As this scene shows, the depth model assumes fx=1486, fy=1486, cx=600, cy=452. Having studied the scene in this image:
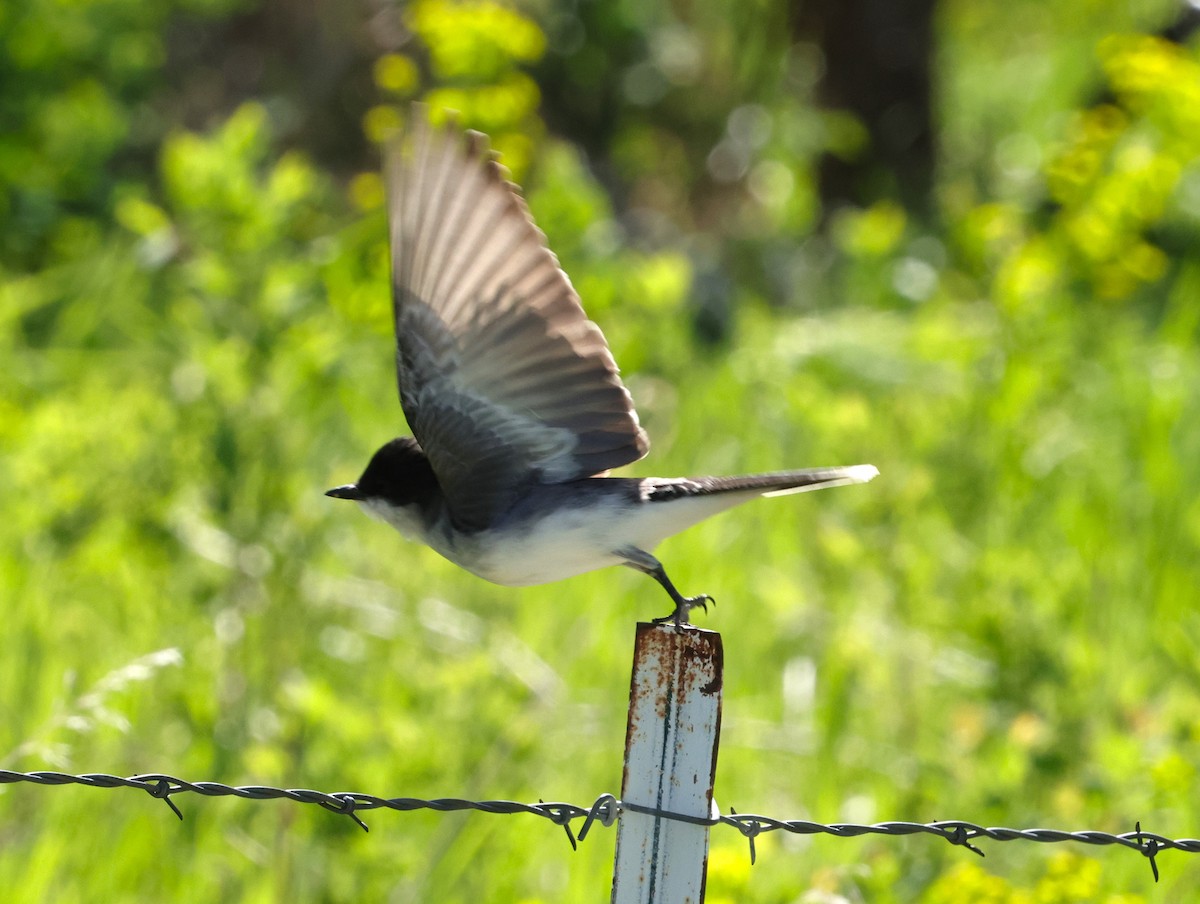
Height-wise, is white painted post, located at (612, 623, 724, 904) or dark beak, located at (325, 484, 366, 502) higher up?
dark beak, located at (325, 484, 366, 502)

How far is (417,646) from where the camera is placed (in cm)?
399

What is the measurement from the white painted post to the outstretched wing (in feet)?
1.75

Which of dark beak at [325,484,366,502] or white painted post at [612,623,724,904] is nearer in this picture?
white painted post at [612,623,724,904]

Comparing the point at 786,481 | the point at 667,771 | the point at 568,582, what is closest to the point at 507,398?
the point at 786,481

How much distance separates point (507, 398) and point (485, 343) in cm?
10

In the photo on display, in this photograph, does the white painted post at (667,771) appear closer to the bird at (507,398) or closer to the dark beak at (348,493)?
the bird at (507,398)

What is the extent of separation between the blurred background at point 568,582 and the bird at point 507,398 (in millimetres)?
592

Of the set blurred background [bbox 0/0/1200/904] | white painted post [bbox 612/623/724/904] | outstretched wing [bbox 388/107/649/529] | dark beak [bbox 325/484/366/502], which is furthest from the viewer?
blurred background [bbox 0/0/1200/904]

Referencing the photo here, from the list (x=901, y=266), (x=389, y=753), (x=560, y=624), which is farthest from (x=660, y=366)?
(x=389, y=753)

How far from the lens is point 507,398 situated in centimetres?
237

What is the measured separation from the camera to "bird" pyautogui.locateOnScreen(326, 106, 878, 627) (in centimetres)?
221

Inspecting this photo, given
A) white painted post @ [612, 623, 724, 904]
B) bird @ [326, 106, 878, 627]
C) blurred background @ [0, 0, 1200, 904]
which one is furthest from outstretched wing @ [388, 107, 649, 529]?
blurred background @ [0, 0, 1200, 904]

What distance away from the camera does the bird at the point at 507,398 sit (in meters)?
2.21

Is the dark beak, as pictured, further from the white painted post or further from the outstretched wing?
the white painted post
